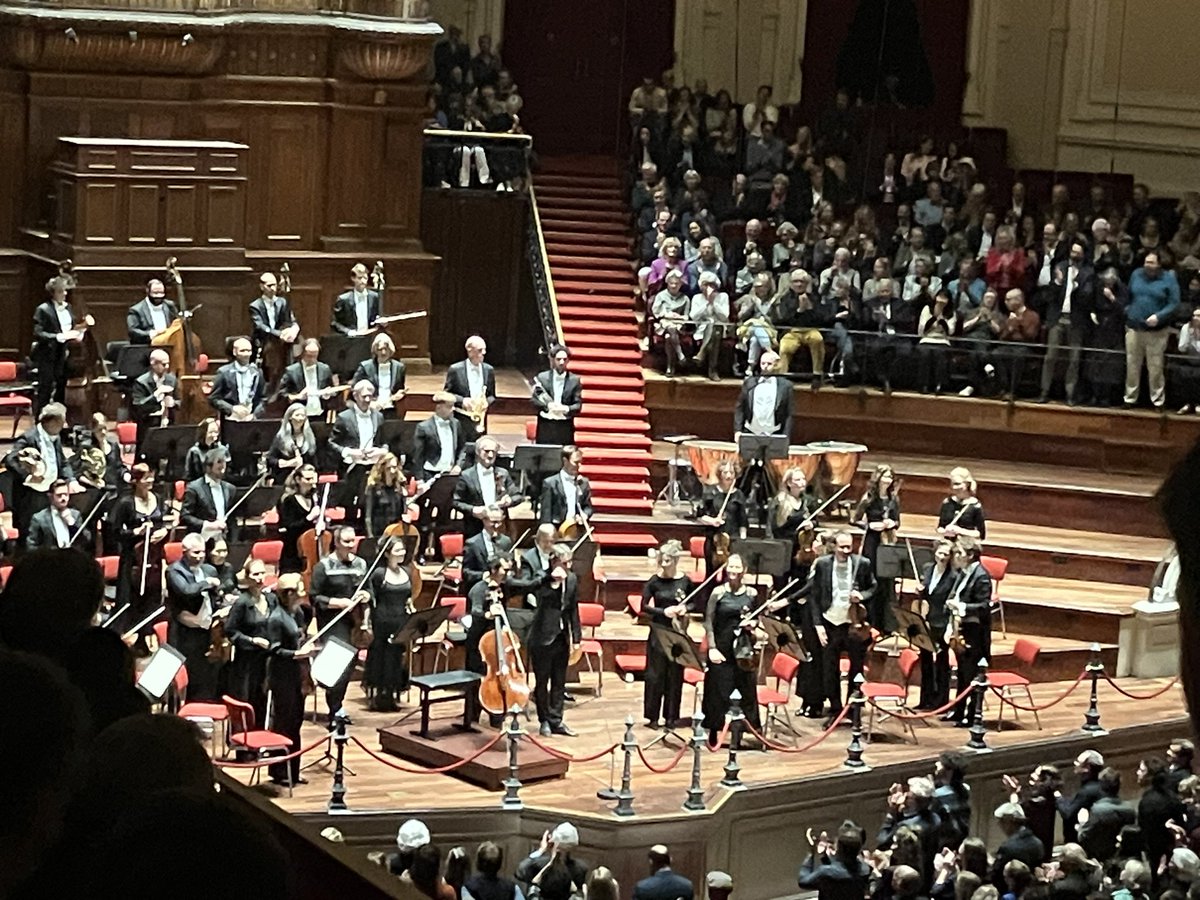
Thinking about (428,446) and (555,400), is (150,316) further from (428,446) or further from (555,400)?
(555,400)

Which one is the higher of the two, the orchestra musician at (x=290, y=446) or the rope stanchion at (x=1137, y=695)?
the orchestra musician at (x=290, y=446)

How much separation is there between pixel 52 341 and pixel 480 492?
135 inches

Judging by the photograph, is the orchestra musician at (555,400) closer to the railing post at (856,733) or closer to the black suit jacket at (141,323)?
the black suit jacket at (141,323)

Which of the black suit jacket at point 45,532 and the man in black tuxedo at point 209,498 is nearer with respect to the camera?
the black suit jacket at point 45,532

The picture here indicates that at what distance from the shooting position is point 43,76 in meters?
17.0

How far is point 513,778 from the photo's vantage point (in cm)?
1214

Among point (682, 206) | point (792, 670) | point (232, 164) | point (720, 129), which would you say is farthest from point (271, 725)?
point (720, 129)

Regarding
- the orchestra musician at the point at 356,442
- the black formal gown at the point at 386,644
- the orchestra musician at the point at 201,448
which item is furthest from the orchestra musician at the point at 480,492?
the orchestra musician at the point at 201,448

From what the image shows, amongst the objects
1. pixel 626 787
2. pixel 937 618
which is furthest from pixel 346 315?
pixel 626 787

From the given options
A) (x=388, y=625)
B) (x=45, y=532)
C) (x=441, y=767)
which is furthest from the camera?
(x=388, y=625)

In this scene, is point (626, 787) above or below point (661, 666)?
below

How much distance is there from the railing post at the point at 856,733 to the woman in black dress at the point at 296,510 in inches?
145

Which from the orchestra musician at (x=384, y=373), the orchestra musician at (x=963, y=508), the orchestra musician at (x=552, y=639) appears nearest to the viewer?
the orchestra musician at (x=552, y=639)

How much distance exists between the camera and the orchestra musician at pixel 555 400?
51.8 feet
